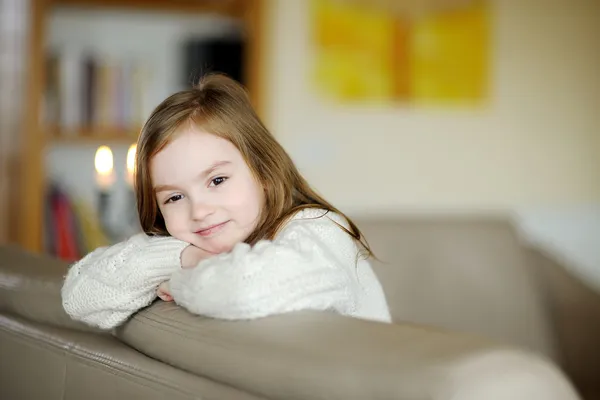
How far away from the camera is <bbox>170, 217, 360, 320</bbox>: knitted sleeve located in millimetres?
981

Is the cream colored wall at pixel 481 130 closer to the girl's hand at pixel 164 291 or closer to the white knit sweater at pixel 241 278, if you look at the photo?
the white knit sweater at pixel 241 278

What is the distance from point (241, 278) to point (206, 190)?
0.36m

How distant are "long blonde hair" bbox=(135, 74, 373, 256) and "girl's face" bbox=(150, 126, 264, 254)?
1 cm

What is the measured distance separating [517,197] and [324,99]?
99 centimetres

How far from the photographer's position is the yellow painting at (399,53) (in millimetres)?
3908

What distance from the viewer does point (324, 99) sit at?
391 cm

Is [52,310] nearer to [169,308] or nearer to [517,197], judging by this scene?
[169,308]

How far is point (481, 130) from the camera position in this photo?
4062mm

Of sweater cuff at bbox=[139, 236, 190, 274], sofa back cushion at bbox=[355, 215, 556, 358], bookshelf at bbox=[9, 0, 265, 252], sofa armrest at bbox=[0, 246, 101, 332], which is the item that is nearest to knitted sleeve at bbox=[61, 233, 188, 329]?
sweater cuff at bbox=[139, 236, 190, 274]

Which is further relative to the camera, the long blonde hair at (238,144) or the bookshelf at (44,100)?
the bookshelf at (44,100)

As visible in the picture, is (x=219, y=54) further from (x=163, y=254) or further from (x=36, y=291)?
(x=163, y=254)

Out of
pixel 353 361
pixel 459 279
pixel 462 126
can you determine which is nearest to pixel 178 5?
pixel 462 126

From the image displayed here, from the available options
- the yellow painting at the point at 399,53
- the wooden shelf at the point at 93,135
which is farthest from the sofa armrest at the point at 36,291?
the yellow painting at the point at 399,53

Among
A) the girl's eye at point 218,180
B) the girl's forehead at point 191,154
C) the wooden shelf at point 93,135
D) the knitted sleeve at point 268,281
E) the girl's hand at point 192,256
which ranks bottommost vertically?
the wooden shelf at point 93,135
